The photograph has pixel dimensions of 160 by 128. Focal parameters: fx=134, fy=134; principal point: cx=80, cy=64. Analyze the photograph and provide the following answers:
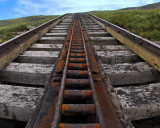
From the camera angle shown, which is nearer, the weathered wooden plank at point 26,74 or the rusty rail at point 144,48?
the weathered wooden plank at point 26,74

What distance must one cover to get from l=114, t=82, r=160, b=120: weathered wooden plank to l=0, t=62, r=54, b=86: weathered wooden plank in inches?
45.1

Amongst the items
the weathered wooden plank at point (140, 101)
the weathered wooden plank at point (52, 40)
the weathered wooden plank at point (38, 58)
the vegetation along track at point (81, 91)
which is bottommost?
the weathered wooden plank at point (140, 101)

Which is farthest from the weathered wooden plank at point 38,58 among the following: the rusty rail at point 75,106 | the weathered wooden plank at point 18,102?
the weathered wooden plank at point 18,102

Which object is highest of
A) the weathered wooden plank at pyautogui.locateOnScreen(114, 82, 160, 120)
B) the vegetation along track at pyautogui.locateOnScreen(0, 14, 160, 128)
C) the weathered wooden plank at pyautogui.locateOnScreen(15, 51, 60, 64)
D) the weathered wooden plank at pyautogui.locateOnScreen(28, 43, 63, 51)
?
the weathered wooden plank at pyautogui.locateOnScreen(28, 43, 63, 51)

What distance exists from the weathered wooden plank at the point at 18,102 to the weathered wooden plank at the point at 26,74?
0.39m

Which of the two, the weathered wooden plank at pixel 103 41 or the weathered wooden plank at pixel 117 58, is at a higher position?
the weathered wooden plank at pixel 103 41

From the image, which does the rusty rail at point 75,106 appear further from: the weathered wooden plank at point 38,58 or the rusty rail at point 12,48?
the rusty rail at point 12,48

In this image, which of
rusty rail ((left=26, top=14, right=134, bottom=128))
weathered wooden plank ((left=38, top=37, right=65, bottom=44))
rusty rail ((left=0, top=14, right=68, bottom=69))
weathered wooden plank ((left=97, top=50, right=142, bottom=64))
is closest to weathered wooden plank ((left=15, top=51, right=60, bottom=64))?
rusty rail ((left=0, top=14, right=68, bottom=69))

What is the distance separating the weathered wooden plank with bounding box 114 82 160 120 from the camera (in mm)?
1396

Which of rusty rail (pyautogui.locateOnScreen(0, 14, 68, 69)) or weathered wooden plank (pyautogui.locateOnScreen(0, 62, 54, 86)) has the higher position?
rusty rail (pyautogui.locateOnScreen(0, 14, 68, 69))

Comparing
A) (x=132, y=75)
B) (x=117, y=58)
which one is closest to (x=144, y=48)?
(x=117, y=58)

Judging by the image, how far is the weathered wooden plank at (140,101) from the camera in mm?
1396

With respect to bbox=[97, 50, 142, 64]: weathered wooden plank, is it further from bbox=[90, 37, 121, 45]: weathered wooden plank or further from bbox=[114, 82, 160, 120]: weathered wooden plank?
bbox=[90, 37, 121, 45]: weathered wooden plank

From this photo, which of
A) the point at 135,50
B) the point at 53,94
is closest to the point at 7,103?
the point at 53,94
